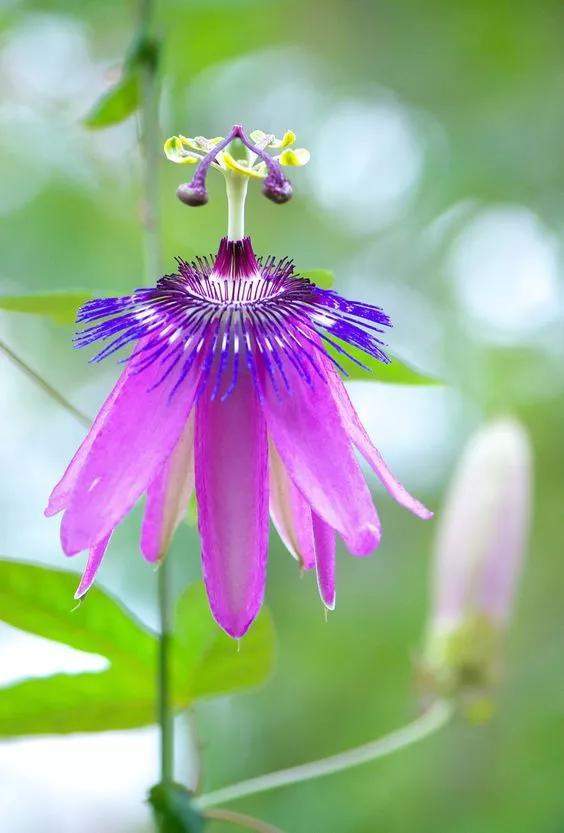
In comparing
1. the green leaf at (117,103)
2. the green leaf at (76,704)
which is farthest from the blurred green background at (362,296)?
the green leaf at (76,704)

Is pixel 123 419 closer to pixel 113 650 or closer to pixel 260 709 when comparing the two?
pixel 113 650

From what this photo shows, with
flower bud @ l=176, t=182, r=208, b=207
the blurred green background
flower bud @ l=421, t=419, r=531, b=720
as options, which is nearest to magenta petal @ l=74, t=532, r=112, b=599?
flower bud @ l=176, t=182, r=208, b=207

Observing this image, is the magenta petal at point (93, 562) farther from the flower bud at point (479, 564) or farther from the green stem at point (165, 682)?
the flower bud at point (479, 564)

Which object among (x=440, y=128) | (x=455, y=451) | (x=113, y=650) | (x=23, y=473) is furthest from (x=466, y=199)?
(x=113, y=650)

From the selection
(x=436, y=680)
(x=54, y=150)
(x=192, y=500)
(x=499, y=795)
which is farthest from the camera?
(x=54, y=150)

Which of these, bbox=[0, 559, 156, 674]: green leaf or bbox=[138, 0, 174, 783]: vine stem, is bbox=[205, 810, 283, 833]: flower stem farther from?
bbox=[0, 559, 156, 674]: green leaf

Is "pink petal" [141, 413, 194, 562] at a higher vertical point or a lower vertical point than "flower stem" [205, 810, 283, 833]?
higher
